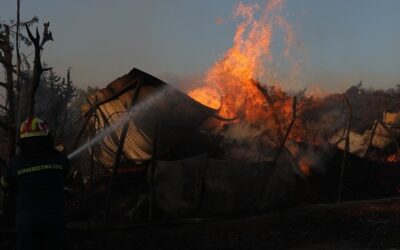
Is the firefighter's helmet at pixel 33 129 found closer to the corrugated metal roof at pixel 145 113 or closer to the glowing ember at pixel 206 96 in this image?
the corrugated metal roof at pixel 145 113

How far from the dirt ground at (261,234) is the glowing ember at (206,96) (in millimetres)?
3105

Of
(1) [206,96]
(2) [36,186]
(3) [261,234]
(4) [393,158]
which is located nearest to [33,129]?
(2) [36,186]

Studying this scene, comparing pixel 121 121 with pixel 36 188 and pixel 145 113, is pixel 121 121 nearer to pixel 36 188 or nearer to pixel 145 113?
pixel 145 113

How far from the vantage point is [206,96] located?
11.4m

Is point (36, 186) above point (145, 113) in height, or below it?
below

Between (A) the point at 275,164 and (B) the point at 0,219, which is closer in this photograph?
Answer: (B) the point at 0,219

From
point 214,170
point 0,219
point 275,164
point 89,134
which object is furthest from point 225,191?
point 0,219

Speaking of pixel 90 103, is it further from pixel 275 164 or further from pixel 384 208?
pixel 384 208

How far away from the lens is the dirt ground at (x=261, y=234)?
7.42 m

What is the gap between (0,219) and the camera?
774cm

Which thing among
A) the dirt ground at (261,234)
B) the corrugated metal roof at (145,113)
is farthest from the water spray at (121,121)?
the dirt ground at (261,234)

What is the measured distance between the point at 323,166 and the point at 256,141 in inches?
104

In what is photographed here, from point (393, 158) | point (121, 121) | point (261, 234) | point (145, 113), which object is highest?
point (145, 113)

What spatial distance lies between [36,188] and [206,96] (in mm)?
7196
